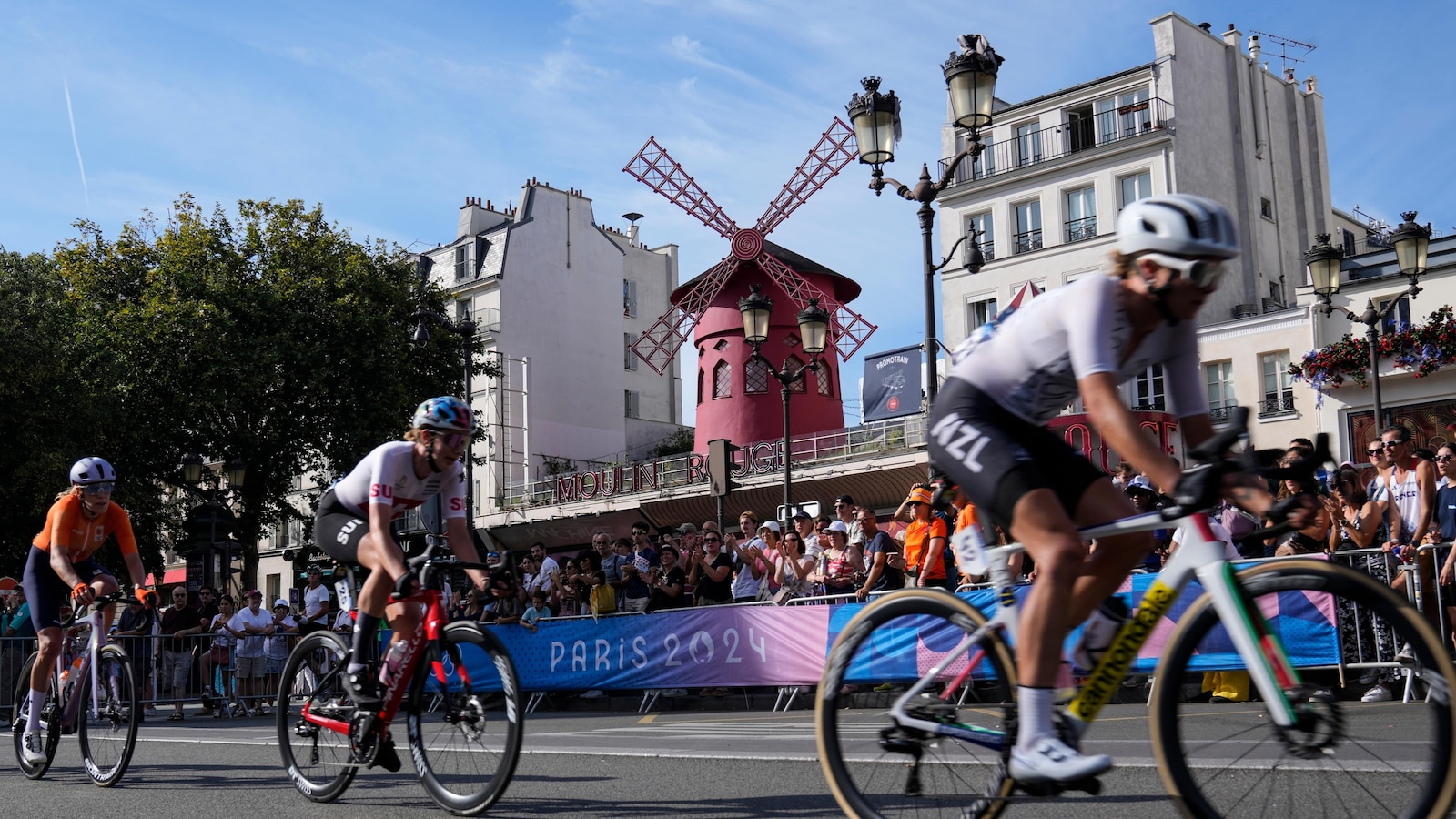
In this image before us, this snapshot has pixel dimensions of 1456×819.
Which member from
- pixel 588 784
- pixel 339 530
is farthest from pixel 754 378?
pixel 339 530

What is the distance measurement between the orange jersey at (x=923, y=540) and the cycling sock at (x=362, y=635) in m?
7.65

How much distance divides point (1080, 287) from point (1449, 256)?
39570mm

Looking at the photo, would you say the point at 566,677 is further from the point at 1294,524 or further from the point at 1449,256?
the point at 1449,256

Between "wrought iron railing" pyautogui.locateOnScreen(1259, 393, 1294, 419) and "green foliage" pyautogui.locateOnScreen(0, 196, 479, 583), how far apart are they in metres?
24.2

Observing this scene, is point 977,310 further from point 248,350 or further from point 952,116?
point 952,116

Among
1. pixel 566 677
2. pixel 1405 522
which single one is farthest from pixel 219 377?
pixel 1405 522

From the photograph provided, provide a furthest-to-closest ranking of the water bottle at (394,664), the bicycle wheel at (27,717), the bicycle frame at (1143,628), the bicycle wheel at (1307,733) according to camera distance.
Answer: the bicycle wheel at (27,717) → the water bottle at (394,664) → the bicycle frame at (1143,628) → the bicycle wheel at (1307,733)

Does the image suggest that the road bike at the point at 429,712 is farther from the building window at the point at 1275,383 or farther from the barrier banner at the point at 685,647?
the building window at the point at 1275,383

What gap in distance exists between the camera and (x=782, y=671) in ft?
46.9

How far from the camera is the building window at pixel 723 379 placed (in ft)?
170

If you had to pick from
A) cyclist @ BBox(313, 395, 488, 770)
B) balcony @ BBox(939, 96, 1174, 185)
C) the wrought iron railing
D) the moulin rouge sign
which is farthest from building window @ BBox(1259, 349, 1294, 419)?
cyclist @ BBox(313, 395, 488, 770)

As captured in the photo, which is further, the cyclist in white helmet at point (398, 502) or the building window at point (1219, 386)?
the building window at point (1219, 386)

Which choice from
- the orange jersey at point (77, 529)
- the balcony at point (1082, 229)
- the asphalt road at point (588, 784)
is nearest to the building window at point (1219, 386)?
the balcony at point (1082, 229)

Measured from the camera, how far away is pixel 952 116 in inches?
631
